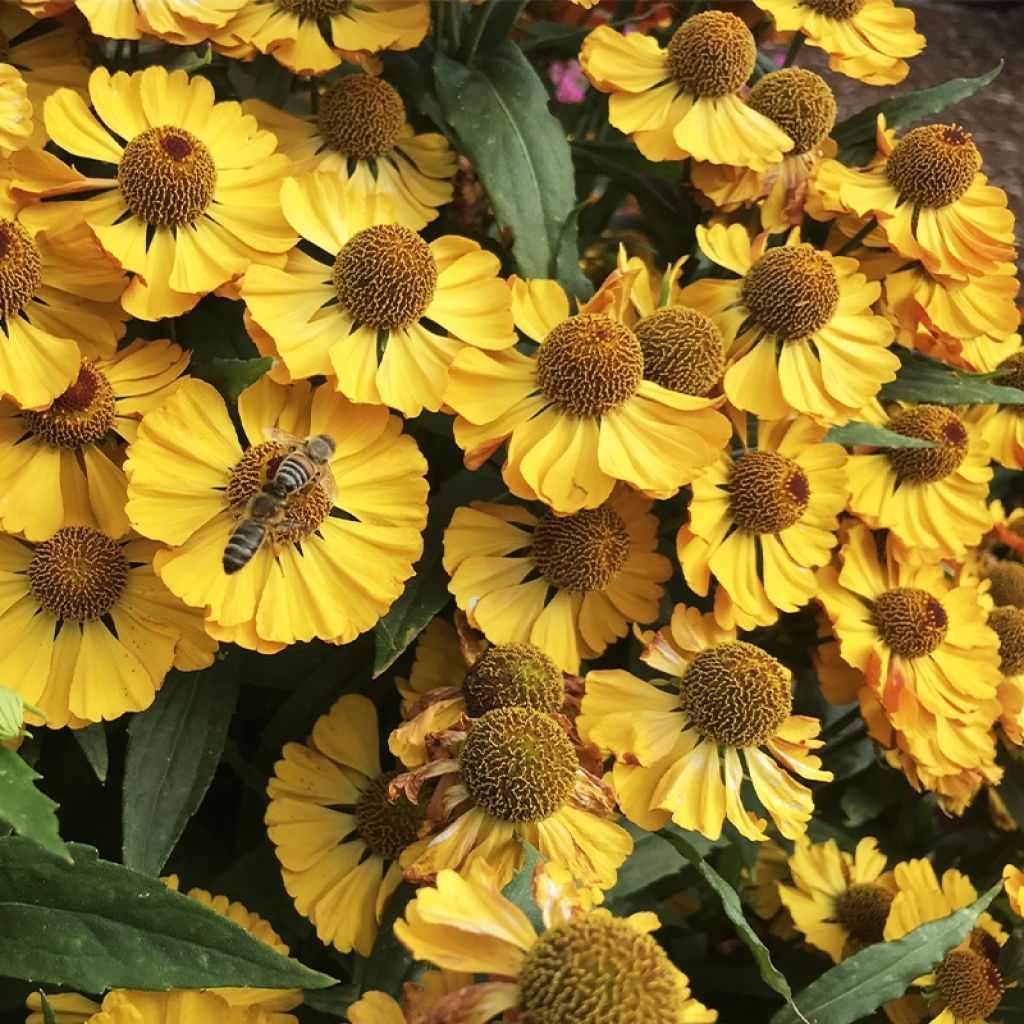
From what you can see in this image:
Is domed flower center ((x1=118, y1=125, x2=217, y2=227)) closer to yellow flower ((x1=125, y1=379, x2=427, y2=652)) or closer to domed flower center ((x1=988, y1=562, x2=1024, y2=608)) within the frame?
yellow flower ((x1=125, y1=379, x2=427, y2=652))

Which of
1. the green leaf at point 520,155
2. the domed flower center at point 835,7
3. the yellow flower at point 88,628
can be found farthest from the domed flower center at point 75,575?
the domed flower center at point 835,7

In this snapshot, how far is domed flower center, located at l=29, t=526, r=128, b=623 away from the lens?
37.3 inches

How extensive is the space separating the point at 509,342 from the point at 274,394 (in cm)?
24

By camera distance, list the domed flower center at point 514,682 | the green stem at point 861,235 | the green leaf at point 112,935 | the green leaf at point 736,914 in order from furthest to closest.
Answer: the green stem at point 861,235 < the domed flower center at point 514,682 < the green leaf at point 736,914 < the green leaf at point 112,935

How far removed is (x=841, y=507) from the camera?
1202 mm

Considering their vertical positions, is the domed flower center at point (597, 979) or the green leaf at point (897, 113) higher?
the green leaf at point (897, 113)

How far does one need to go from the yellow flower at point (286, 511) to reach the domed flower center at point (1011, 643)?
81cm

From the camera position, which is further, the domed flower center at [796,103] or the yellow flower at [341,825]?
the domed flower center at [796,103]

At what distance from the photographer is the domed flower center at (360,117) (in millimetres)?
1225

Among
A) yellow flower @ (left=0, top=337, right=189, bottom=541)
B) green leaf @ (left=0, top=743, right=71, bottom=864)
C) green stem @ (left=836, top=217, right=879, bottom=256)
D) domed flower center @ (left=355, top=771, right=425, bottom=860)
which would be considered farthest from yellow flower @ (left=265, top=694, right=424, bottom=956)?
green stem @ (left=836, top=217, right=879, bottom=256)

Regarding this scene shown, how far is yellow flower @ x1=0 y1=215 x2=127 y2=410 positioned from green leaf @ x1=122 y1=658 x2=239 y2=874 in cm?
33

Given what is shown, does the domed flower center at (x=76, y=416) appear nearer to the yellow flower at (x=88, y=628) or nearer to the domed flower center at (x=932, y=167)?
the yellow flower at (x=88, y=628)

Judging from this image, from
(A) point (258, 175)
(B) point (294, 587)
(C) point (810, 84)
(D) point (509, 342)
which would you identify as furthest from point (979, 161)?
(B) point (294, 587)

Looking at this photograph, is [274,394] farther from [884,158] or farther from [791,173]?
[884,158]
